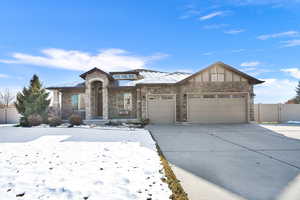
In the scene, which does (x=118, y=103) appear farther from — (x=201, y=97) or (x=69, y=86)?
(x=201, y=97)

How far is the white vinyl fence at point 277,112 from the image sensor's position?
556 inches

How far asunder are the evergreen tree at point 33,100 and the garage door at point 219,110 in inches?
507

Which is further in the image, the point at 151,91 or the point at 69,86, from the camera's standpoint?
the point at 69,86

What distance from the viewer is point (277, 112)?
14312 millimetres

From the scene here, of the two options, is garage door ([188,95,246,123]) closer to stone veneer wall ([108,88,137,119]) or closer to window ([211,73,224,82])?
window ([211,73,224,82])

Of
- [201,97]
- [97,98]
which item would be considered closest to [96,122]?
[97,98]

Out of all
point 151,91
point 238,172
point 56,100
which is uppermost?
point 151,91

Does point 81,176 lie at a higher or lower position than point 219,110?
lower

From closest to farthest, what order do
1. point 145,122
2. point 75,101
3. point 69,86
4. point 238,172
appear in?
point 238,172 < point 145,122 < point 69,86 < point 75,101

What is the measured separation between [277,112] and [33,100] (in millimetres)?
22587

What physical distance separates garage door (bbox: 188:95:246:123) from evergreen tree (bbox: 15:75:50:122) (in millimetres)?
12882

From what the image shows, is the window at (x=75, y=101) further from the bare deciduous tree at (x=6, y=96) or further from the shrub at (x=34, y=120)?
the bare deciduous tree at (x=6, y=96)

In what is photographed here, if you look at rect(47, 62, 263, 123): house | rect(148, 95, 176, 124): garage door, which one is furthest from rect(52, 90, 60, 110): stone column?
→ rect(148, 95, 176, 124): garage door

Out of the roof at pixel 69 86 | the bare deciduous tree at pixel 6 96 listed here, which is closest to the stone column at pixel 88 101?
the roof at pixel 69 86
